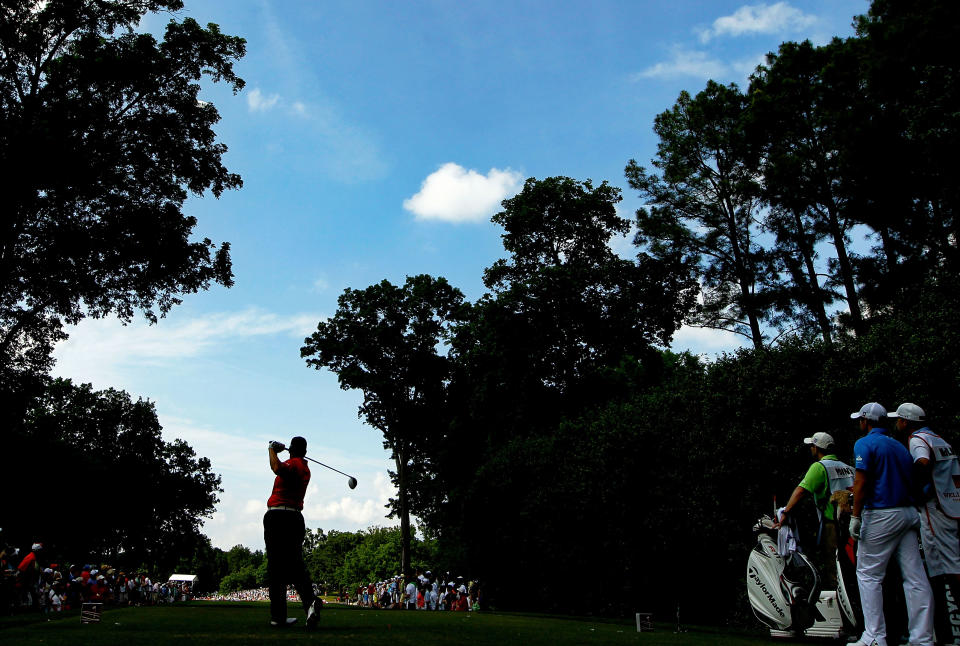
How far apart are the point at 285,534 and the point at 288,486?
20.0 inches

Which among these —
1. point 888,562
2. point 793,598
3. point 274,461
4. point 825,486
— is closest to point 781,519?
point 825,486

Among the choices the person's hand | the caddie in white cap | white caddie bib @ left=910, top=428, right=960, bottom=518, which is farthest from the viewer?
the person's hand

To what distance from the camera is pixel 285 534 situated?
790 centimetres

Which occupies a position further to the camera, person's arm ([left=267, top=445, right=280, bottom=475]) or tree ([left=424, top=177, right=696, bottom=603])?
tree ([left=424, top=177, right=696, bottom=603])

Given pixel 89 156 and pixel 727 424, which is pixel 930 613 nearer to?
pixel 727 424

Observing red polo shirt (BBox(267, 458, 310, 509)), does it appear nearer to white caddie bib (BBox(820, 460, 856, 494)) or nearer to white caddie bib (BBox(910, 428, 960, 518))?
white caddie bib (BBox(820, 460, 856, 494))

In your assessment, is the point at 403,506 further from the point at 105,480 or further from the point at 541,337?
the point at 105,480

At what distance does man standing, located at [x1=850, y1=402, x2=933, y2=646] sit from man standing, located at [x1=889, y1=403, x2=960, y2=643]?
0.27 m

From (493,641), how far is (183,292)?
1770cm

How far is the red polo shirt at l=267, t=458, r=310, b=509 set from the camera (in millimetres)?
7953

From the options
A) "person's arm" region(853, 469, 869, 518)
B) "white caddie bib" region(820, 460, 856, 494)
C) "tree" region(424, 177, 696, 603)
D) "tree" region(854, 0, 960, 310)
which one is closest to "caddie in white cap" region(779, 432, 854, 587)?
"white caddie bib" region(820, 460, 856, 494)

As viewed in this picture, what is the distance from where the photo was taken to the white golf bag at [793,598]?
8.17 meters

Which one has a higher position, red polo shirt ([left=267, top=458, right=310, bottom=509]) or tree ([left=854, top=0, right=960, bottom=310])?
tree ([left=854, top=0, right=960, bottom=310])

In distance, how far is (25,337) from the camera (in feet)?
75.6
